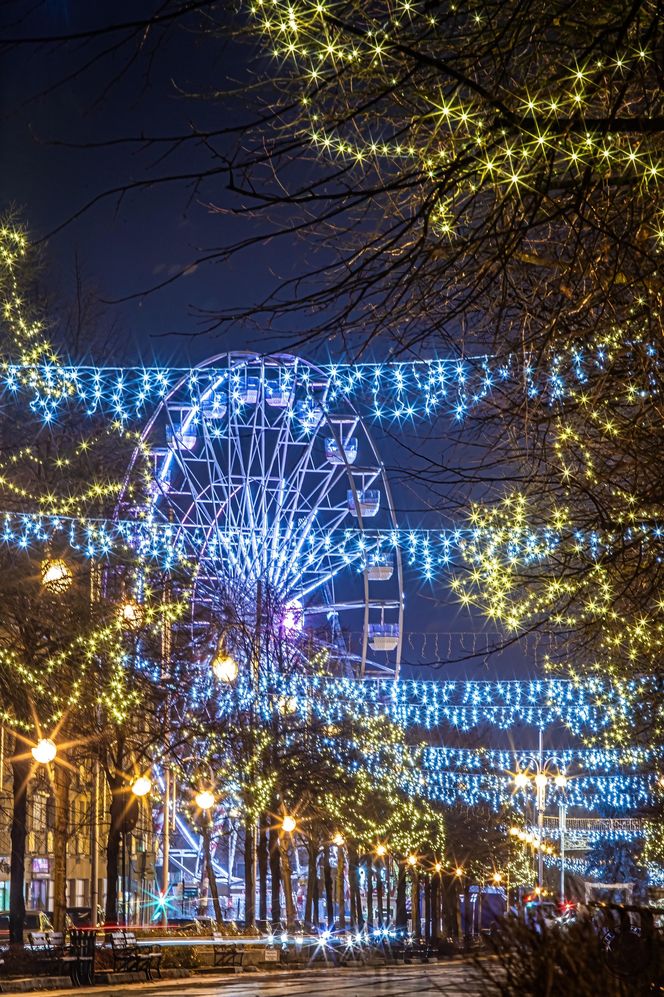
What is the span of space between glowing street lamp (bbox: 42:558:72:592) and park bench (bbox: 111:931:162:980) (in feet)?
23.0

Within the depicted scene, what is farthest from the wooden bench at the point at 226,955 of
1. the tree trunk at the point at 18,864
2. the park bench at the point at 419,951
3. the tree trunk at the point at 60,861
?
the park bench at the point at 419,951

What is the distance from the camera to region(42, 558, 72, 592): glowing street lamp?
26658 mm

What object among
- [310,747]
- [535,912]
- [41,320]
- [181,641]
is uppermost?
[41,320]

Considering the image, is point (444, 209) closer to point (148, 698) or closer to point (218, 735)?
point (148, 698)

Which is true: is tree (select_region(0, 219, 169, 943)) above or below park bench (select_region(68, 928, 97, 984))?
above

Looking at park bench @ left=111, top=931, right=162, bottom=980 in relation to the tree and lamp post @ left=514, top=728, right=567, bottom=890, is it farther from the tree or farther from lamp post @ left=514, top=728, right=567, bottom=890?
lamp post @ left=514, top=728, right=567, bottom=890

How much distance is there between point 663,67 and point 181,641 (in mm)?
34094

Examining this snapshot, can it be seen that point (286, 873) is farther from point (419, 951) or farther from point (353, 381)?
point (353, 381)

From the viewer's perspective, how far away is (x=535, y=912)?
8.16m

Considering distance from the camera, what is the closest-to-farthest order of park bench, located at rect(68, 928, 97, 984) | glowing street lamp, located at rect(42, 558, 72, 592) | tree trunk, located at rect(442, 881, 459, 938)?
park bench, located at rect(68, 928, 97, 984), glowing street lamp, located at rect(42, 558, 72, 592), tree trunk, located at rect(442, 881, 459, 938)

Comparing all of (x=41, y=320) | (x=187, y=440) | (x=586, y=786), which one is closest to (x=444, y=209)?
(x=41, y=320)

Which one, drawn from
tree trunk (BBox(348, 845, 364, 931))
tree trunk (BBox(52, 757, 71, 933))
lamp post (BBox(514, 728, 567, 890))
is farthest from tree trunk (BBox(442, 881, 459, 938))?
tree trunk (BBox(52, 757, 71, 933))

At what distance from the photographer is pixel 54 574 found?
2716 centimetres

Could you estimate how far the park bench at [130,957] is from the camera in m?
27.7
